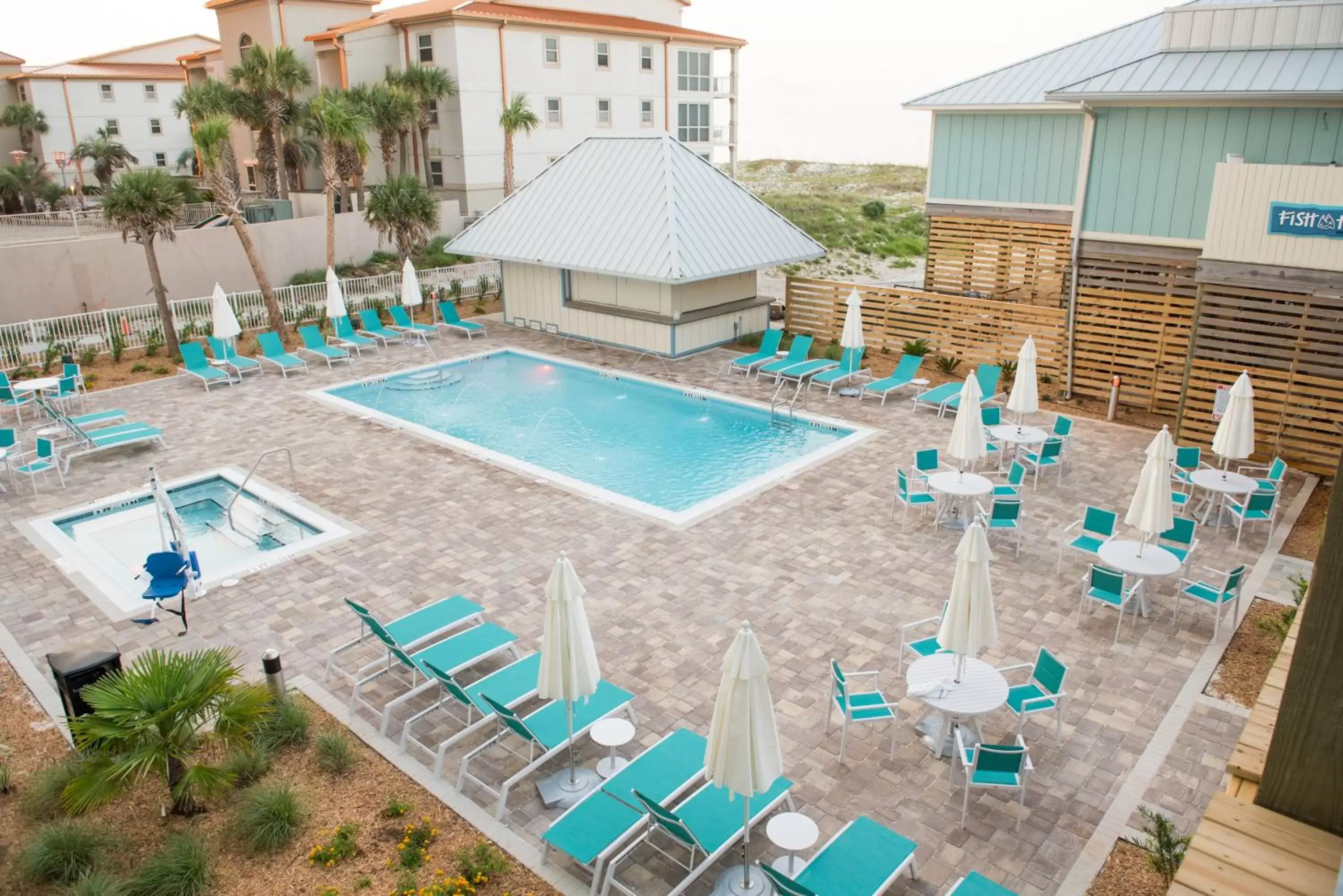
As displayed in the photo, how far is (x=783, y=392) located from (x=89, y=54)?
6811 centimetres

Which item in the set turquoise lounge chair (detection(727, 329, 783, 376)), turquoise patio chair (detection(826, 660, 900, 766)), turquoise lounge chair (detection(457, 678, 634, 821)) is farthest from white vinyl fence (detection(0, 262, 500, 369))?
turquoise patio chair (detection(826, 660, 900, 766))

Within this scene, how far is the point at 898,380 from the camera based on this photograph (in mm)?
19609

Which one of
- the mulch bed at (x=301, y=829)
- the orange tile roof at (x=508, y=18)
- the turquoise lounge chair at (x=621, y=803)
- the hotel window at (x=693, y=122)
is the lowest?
the mulch bed at (x=301, y=829)

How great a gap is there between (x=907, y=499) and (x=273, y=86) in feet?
120

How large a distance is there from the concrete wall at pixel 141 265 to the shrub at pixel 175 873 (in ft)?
80.9

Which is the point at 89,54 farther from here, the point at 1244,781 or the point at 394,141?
the point at 1244,781

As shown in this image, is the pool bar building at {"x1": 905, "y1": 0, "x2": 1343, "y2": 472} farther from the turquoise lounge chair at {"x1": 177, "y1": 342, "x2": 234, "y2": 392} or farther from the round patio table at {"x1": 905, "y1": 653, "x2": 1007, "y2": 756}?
the turquoise lounge chair at {"x1": 177, "y1": 342, "x2": 234, "y2": 392}

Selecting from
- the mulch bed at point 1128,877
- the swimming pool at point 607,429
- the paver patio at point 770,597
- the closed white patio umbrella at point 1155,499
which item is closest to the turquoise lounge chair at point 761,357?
the swimming pool at point 607,429

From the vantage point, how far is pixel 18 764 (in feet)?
28.5

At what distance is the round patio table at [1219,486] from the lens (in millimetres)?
13234

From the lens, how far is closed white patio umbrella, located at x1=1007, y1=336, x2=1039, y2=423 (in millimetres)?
15094

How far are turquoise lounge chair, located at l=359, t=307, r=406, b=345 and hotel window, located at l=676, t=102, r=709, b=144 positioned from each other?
28362mm

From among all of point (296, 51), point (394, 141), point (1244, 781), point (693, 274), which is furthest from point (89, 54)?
point (1244, 781)

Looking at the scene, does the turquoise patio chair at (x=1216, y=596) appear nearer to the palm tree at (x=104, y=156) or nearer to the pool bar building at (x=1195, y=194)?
the pool bar building at (x=1195, y=194)
